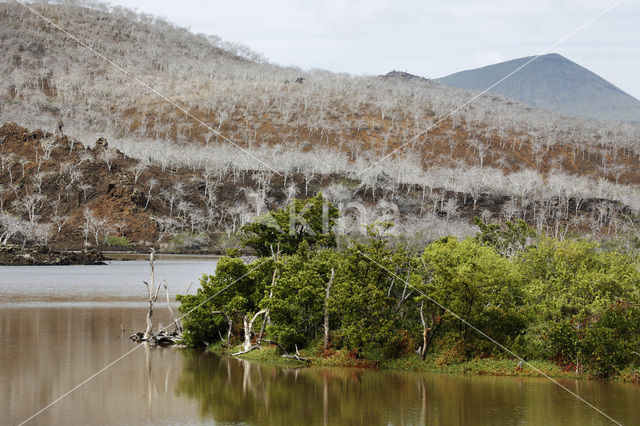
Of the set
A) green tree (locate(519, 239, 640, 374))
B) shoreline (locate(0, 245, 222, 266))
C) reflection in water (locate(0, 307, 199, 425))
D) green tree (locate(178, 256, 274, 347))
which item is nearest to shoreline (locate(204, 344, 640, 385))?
green tree (locate(519, 239, 640, 374))

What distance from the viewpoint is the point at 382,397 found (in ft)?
83.8

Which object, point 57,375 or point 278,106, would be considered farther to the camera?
point 278,106

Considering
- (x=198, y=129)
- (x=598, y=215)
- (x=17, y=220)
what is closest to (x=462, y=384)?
(x=17, y=220)

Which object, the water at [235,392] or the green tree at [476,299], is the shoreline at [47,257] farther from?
the green tree at [476,299]

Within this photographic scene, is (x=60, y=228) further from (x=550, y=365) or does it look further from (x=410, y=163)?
(x=550, y=365)

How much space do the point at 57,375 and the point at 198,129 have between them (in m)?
145

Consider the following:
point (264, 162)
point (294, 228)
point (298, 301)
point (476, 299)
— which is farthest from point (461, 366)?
point (264, 162)

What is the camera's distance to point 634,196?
13338 cm

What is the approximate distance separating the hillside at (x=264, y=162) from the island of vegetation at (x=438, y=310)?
20.8 meters

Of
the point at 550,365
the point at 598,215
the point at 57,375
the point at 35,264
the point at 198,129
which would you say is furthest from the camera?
the point at 198,129

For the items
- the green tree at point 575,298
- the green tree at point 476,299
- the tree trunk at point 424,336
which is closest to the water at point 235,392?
the tree trunk at point 424,336

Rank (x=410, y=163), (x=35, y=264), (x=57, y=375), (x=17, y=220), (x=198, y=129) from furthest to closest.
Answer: (x=198, y=129) < (x=410, y=163) < (x=17, y=220) < (x=35, y=264) < (x=57, y=375)

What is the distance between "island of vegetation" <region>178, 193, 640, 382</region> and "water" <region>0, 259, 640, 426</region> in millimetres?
1224

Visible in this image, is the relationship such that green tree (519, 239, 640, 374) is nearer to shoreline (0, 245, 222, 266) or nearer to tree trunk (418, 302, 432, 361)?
tree trunk (418, 302, 432, 361)
